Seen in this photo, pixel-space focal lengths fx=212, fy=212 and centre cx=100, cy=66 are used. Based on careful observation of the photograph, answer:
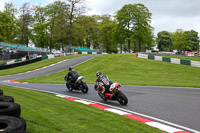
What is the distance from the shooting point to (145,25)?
58312 mm

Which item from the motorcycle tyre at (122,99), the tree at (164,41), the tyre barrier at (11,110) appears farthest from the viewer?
the tree at (164,41)

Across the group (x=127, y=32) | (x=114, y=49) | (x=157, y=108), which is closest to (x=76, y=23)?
(x=127, y=32)

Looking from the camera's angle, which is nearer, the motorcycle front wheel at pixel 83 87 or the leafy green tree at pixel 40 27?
the motorcycle front wheel at pixel 83 87

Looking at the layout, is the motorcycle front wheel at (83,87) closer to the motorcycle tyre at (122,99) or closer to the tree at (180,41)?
the motorcycle tyre at (122,99)

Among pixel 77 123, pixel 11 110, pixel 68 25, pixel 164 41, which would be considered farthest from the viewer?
pixel 164 41

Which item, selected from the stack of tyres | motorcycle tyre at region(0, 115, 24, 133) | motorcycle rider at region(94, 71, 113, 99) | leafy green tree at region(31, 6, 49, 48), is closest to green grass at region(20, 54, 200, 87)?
motorcycle rider at region(94, 71, 113, 99)

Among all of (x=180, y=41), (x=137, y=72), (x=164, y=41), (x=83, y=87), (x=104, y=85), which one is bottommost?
(x=137, y=72)

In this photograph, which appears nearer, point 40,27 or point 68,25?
point 68,25

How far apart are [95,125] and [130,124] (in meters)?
0.96

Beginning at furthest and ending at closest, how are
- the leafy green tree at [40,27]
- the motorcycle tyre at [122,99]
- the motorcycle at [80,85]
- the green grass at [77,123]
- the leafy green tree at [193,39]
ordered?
1. the leafy green tree at [193,39]
2. the leafy green tree at [40,27]
3. the motorcycle at [80,85]
4. the motorcycle tyre at [122,99]
5. the green grass at [77,123]

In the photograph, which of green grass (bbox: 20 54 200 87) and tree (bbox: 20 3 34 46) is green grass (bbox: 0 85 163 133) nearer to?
green grass (bbox: 20 54 200 87)

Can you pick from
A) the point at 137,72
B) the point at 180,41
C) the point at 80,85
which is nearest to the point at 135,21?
the point at 180,41

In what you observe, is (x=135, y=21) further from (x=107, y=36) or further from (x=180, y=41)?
(x=180, y=41)

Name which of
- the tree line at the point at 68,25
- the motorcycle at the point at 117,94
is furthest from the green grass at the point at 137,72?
the tree line at the point at 68,25
